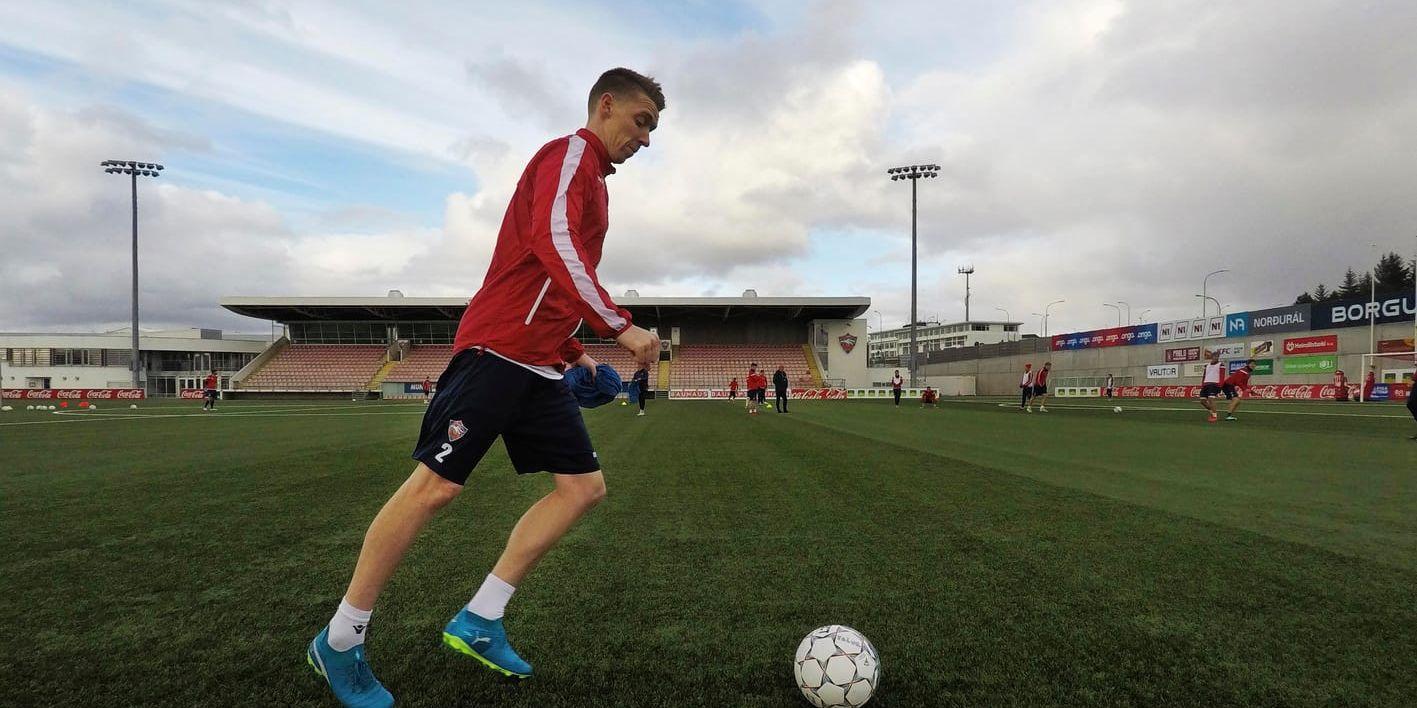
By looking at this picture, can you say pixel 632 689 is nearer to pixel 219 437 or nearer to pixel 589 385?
pixel 589 385

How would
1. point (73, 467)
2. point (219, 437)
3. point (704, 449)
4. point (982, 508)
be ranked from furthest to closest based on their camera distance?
point (219, 437), point (704, 449), point (73, 467), point (982, 508)

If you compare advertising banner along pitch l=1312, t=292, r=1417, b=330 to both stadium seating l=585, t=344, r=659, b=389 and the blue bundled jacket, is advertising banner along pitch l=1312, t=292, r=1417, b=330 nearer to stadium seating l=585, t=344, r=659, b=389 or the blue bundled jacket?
stadium seating l=585, t=344, r=659, b=389

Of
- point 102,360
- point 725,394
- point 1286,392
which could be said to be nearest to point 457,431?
point 725,394

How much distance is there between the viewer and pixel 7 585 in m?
3.30

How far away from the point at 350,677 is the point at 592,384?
128 centimetres

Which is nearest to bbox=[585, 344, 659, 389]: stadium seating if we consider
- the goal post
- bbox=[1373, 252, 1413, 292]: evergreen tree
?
the goal post

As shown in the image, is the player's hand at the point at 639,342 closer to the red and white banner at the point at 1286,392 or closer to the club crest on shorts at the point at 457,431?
the club crest on shorts at the point at 457,431

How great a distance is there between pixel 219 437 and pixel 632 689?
520 inches

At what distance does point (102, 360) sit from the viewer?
2343 inches

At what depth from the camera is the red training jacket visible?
223cm

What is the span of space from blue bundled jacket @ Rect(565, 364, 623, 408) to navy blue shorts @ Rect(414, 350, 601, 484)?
22cm

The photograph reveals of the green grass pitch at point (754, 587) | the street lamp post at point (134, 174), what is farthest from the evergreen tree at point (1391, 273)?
the street lamp post at point (134, 174)

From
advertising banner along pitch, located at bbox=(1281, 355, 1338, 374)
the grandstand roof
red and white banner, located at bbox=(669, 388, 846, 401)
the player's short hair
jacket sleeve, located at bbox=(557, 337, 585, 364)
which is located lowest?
red and white banner, located at bbox=(669, 388, 846, 401)

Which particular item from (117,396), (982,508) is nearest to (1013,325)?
(117,396)
